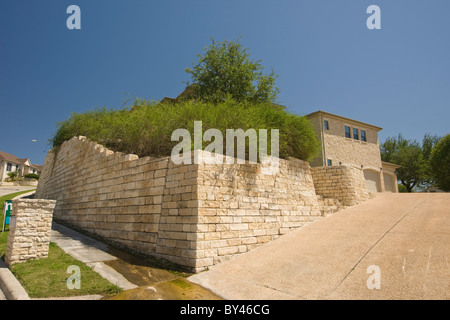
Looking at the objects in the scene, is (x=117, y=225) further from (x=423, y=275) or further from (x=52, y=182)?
(x=52, y=182)

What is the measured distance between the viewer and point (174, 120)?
898cm

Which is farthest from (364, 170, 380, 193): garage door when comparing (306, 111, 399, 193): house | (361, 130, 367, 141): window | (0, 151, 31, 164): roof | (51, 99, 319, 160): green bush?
(0, 151, 31, 164): roof

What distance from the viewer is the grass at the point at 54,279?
448cm

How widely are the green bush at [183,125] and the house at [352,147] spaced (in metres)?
8.71

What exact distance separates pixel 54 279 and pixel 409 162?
123ft

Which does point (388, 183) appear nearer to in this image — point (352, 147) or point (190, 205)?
point (352, 147)

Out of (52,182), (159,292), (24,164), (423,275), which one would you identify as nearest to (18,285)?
(159,292)

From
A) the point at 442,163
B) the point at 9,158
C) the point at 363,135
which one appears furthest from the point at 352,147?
the point at 9,158

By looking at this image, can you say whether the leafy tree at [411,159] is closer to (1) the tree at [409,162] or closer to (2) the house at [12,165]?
(1) the tree at [409,162]

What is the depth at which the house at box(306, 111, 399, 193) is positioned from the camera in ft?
64.5

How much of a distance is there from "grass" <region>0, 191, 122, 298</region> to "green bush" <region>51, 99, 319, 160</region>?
4.24m

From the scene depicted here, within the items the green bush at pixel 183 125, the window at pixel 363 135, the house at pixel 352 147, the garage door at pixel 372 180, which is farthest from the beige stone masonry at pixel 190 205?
the window at pixel 363 135

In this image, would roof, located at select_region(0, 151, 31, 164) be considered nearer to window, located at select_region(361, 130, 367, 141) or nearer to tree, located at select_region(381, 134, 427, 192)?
window, located at select_region(361, 130, 367, 141)

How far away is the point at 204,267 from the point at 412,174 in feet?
114
